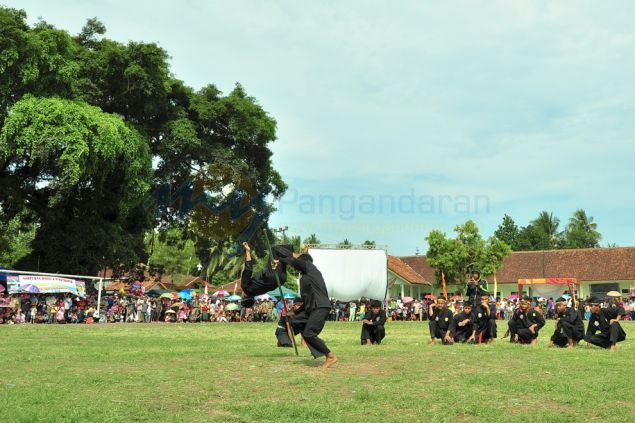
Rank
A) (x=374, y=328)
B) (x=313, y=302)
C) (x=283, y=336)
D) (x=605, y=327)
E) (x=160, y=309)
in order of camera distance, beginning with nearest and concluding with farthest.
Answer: (x=313, y=302) < (x=283, y=336) < (x=605, y=327) < (x=374, y=328) < (x=160, y=309)

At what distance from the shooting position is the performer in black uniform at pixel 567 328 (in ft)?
54.5

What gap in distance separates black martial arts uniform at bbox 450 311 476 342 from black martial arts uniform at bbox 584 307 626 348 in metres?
2.82

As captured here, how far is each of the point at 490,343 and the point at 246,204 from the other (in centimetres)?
2657

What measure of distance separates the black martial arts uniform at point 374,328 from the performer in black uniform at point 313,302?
487 cm

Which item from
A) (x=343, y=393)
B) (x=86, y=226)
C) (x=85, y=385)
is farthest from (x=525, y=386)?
(x=86, y=226)

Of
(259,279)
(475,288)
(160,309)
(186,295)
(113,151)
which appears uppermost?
(113,151)

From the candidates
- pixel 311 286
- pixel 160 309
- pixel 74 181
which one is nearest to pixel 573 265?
pixel 160 309

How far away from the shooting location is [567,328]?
1666 cm

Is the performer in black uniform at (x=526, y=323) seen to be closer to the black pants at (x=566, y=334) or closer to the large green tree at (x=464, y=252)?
the black pants at (x=566, y=334)

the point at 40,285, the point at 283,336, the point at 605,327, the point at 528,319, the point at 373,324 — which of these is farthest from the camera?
the point at 40,285

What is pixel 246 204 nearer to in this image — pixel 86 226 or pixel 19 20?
pixel 86 226

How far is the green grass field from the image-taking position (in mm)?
6941

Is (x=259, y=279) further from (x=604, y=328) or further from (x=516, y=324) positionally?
(x=604, y=328)

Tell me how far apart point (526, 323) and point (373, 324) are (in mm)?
4130
